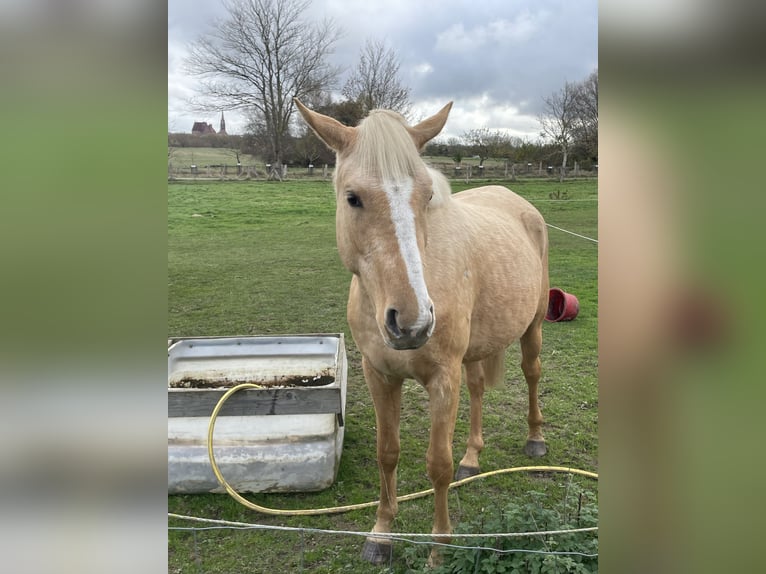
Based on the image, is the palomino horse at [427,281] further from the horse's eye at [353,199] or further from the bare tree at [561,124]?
the bare tree at [561,124]

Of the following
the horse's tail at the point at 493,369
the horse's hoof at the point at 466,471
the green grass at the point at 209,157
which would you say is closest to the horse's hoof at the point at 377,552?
the horse's hoof at the point at 466,471

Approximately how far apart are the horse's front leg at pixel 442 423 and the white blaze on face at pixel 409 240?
2.46ft

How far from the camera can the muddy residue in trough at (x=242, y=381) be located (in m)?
3.89

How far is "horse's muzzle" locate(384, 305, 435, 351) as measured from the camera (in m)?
1.63

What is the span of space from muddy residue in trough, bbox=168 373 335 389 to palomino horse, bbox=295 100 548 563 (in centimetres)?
129

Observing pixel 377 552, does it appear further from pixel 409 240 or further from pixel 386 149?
pixel 386 149

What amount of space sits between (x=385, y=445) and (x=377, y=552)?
585mm

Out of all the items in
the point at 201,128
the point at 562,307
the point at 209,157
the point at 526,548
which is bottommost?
the point at 526,548

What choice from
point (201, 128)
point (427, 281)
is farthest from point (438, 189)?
point (201, 128)

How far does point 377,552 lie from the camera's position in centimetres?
262
